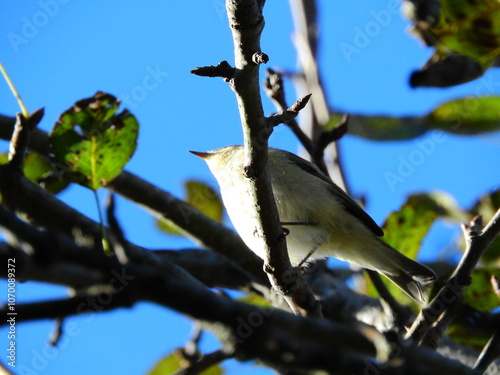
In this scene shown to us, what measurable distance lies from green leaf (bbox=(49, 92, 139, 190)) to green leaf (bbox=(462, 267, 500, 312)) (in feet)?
6.37

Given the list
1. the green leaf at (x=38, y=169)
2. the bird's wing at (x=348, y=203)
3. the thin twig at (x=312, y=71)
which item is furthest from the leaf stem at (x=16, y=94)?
the thin twig at (x=312, y=71)

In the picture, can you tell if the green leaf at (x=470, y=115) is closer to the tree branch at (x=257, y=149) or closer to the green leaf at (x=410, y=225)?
the green leaf at (x=410, y=225)

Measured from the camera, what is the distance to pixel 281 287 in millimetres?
2748

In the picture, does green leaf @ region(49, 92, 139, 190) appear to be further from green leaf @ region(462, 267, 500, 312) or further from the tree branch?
green leaf @ region(462, 267, 500, 312)

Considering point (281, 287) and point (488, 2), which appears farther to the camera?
point (488, 2)

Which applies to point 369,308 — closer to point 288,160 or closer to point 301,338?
point 288,160

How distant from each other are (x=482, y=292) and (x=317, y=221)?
1.07 m

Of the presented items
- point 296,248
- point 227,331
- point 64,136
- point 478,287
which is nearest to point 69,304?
point 227,331

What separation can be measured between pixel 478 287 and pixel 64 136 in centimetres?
234

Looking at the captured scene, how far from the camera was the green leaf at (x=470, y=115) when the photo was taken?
4.15m

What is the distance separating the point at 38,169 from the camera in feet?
12.9

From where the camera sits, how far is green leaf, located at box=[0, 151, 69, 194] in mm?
3742

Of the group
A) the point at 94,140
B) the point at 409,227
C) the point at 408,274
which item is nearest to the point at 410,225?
the point at 409,227

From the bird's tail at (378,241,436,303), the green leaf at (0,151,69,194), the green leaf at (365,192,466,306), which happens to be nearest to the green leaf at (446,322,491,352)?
the bird's tail at (378,241,436,303)
